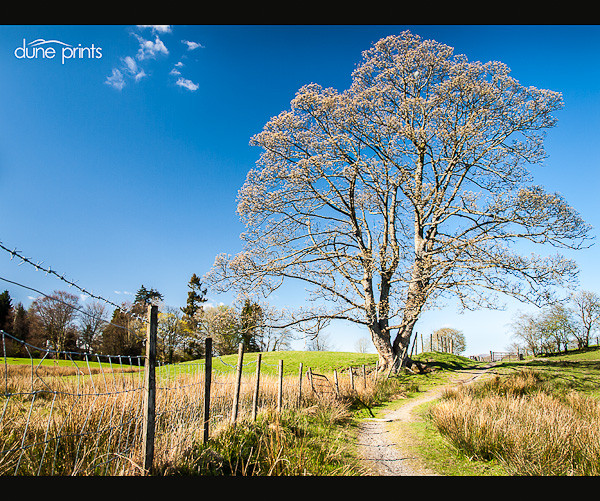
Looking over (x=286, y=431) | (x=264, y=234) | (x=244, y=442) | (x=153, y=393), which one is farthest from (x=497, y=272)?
(x=153, y=393)

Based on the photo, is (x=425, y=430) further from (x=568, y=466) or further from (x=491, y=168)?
(x=491, y=168)

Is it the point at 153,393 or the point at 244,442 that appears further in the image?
the point at 244,442

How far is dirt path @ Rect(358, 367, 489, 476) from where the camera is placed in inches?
209

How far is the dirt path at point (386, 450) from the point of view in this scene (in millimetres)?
5312

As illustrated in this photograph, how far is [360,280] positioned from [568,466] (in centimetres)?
1104

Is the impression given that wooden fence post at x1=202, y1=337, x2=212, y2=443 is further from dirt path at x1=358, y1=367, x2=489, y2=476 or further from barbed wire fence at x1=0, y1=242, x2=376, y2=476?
dirt path at x1=358, y1=367, x2=489, y2=476

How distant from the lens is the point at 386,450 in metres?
6.34

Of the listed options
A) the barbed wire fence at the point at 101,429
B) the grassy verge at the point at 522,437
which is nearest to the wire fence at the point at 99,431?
the barbed wire fence at the point at 101,429

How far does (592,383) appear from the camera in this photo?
41.7ft

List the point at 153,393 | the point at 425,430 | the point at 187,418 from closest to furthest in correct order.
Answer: the point at 153,393 → the point at 187,418 → the point at 425,430

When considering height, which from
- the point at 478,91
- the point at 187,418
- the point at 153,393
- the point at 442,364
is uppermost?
the point at 478,91

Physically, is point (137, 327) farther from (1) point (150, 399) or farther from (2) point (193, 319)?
(1) point (150, 399)

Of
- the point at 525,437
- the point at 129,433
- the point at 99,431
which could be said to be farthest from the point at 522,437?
the point at 99,431

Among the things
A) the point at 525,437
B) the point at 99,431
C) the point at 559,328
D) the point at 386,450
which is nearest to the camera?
the point at 99,431
